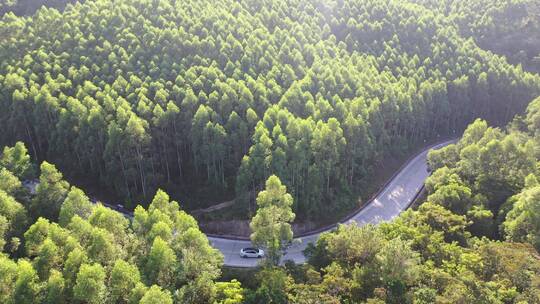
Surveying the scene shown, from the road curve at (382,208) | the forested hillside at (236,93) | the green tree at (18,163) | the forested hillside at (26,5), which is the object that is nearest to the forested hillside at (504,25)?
the forested hillside at (236,93)

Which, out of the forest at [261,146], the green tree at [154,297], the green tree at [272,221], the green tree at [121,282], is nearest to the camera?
the green tree at [154,297]

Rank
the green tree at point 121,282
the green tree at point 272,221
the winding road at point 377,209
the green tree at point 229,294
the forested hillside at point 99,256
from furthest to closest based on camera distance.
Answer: the winding road at point 377,209 < the green tree at point 272,221 < the green tree at point 229,294 < the green tree at point 121,282 < the forested hillside at point 99,256

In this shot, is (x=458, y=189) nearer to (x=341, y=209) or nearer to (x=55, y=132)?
(x=341, y=209)

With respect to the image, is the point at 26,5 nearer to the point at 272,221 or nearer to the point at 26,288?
the point at 26,288

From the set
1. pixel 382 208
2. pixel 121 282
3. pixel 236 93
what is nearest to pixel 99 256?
pixel 121 282

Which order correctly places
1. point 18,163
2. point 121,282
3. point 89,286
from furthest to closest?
point 18,163, point 121,282, point 89,286

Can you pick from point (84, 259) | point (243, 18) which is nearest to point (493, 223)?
point (84, 259)

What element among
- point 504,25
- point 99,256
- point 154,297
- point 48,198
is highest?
point 504,25

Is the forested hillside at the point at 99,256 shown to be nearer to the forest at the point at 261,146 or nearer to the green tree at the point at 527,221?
the forest at the point at 261,146
